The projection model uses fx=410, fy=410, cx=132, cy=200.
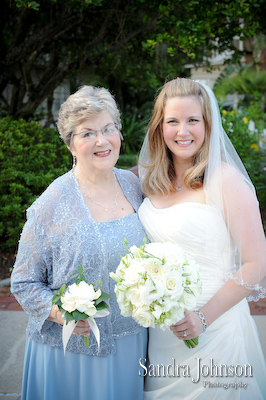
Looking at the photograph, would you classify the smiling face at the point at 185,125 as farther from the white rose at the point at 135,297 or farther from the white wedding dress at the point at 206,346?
the white rose at the point at 135,297

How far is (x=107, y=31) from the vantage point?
8305 millimetres

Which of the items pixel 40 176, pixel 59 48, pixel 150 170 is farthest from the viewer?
pixel 59 48

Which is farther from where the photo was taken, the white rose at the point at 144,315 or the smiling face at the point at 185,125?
the smiling face at the point at 185,125

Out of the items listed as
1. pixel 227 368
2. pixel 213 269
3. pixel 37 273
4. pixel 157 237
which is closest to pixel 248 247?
pixel 213 269

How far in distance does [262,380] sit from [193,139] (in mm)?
1669

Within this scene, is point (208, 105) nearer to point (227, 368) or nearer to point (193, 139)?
point (193, 139)

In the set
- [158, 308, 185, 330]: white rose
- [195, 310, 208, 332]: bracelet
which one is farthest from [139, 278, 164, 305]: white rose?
[195, 310, 208, 332]: bracelet

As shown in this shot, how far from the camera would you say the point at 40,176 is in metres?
6.20

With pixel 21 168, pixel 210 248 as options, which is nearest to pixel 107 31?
pixel 21 168

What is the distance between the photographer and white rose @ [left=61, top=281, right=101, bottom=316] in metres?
1.96

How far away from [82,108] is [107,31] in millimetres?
6397

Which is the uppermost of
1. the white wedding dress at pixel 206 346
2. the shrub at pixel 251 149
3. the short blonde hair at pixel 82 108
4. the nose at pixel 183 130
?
the shrub at pixel 251 149

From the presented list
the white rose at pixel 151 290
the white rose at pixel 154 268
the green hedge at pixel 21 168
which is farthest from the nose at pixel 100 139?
the green hedge at pixel 21 168

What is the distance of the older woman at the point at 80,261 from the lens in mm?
2494
